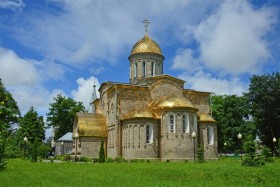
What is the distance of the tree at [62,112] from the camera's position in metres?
57.8

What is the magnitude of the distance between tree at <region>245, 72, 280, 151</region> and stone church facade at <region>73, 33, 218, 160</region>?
801cm

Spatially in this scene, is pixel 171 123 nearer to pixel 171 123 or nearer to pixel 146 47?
pixel 171 123

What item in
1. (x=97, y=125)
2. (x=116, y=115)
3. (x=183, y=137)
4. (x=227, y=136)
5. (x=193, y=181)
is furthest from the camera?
(x=227, y=136)

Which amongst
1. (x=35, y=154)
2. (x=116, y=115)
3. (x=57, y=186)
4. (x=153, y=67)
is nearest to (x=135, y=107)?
(x=116, y=115)

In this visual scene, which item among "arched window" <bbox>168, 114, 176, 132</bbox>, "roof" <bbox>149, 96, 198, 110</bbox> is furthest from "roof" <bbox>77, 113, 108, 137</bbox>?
"arched window" <bbox>168, 114, 176, 132</bbox>

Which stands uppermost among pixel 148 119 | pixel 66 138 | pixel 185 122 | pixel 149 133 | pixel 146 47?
pixel 146 47

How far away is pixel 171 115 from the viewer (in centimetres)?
2981

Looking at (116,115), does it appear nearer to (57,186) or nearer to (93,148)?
(93,148)

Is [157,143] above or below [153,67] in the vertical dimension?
below

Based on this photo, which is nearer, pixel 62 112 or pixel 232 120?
pixel 232 120

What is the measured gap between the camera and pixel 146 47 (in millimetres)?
37750

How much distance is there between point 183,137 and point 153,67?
427 inches

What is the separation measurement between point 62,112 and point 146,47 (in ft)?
86.4

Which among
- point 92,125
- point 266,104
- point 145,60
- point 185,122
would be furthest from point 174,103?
point 266,104
